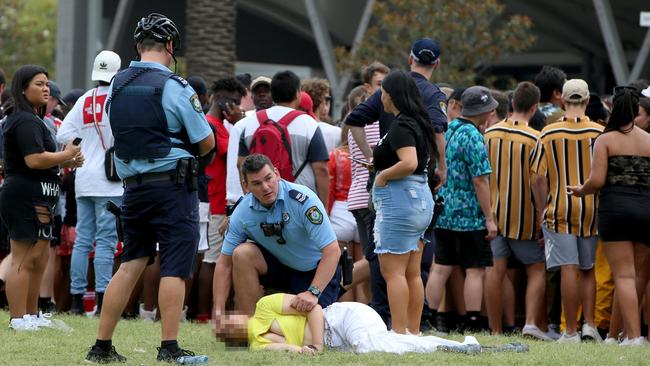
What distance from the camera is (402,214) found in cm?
816

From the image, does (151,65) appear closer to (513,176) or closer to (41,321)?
(41,321)

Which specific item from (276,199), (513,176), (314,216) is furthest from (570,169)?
(276,199)

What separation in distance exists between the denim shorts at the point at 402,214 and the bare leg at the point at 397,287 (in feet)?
0.20

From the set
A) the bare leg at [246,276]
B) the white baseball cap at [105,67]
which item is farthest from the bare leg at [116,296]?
the white baseball cap at [105,67]

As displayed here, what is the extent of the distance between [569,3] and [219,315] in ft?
66.2

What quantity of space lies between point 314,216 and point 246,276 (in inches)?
26.3

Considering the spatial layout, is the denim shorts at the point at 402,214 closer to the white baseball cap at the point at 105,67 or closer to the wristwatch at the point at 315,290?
the wristwatch at the point at 315,290

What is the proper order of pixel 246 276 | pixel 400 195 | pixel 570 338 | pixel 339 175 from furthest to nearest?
pixel 339 175 < pixel 570 338 < pixel 400 195 < pixel 246 276

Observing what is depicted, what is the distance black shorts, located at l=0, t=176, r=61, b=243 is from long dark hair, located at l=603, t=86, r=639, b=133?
4.25 metres

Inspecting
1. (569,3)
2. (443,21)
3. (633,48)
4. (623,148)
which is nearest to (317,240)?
(623,148)

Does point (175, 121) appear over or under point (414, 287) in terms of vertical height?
over

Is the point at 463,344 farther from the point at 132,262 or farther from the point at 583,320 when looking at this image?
the point at 583,320

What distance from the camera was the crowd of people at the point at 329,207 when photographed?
7.09 meters

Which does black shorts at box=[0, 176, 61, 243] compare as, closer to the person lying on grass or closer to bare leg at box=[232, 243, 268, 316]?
bare leg at box=[232, 243, 268, 316]
